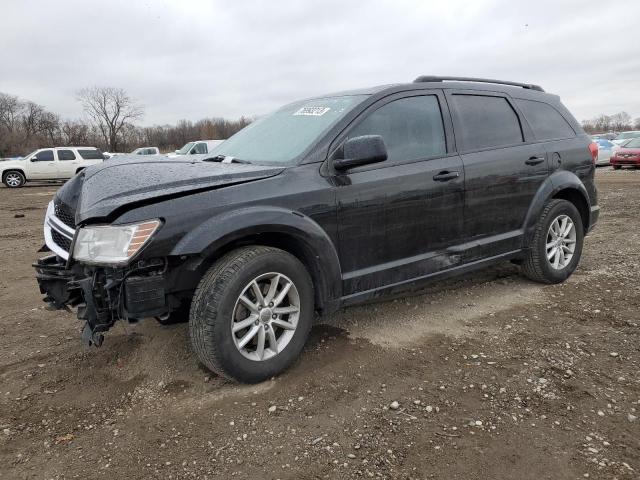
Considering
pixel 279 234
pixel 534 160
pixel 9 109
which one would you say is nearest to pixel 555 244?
pixel 534 160

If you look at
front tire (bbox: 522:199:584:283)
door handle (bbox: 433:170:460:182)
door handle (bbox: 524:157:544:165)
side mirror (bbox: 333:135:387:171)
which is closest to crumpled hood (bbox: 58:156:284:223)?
side mirror (bbox: 333:135:387:171)

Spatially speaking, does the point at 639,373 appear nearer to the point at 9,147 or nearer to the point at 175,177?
the point at 175,177

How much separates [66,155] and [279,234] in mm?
22937

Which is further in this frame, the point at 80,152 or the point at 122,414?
the point at 80,152

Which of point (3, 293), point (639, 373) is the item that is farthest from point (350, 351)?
point (3, 293)

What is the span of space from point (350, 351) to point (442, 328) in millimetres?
814

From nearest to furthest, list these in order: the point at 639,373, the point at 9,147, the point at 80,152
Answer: the point at 639,373
the point at 80,152
the point at 9,147

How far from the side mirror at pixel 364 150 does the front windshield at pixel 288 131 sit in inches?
12.2

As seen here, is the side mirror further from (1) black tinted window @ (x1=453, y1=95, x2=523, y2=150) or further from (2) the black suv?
(1) black tinted window @ (x1=453, y1=95, x2=523, y2=150)

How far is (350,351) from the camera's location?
326 centimetres

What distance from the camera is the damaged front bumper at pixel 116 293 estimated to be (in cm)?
251

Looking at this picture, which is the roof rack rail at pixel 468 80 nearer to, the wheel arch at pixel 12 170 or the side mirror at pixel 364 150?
the side mirror at pixel 364 150

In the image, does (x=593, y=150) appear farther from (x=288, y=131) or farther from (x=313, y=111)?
(x=288, y=131)

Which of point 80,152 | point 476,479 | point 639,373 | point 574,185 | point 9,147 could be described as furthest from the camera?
point 9,147
